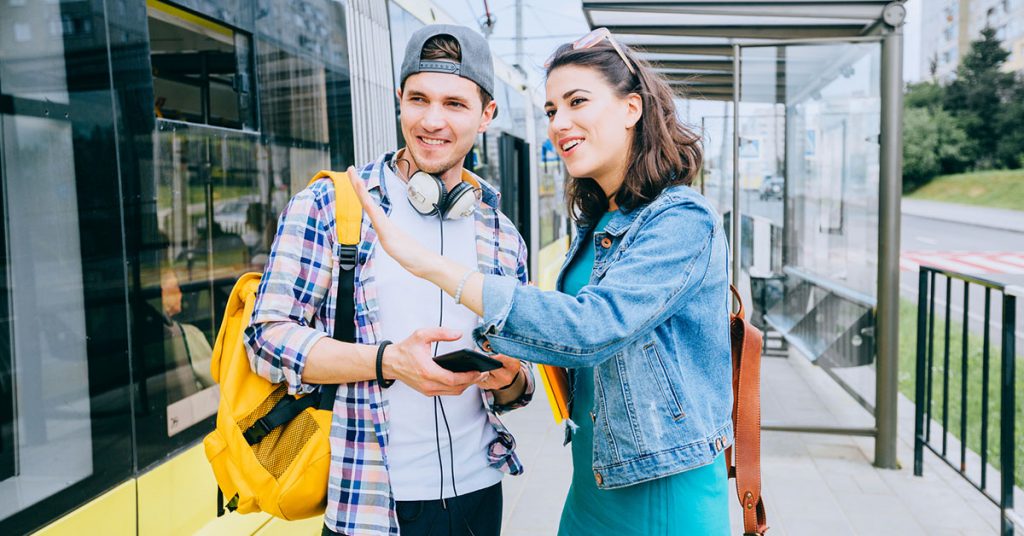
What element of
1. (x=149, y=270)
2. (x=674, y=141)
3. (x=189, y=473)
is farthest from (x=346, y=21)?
(x=674, y=141)

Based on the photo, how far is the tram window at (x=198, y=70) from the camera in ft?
8.30

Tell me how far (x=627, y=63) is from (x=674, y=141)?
206 mm

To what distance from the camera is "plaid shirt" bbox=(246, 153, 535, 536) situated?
1.72 m

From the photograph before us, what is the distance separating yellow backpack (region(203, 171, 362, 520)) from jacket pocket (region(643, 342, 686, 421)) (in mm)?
662

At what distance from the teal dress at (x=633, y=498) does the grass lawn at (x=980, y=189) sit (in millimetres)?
43058

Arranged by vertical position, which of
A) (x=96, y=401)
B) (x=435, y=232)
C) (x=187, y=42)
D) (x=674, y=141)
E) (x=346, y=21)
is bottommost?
(x=96, y=401)

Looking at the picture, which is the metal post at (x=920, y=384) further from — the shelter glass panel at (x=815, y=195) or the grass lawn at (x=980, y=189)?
the grass lawn at (x=980, y=189)

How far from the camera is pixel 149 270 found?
2.32 meters

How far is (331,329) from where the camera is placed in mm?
1806

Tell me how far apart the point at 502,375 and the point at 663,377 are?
1.18ft

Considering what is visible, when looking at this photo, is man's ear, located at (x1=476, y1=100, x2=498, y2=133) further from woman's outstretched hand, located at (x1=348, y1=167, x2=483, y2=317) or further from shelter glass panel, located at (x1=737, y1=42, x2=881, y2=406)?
shelter glass panel, located at (x1=737, y1=42, x2=881, y2=406)

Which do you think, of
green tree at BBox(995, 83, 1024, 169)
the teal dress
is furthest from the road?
green tree at BBox(995, 83, 1024, 169)

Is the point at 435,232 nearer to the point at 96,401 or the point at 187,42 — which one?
the point at 96,401

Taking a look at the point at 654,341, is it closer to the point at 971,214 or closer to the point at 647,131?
the point at 647,131
